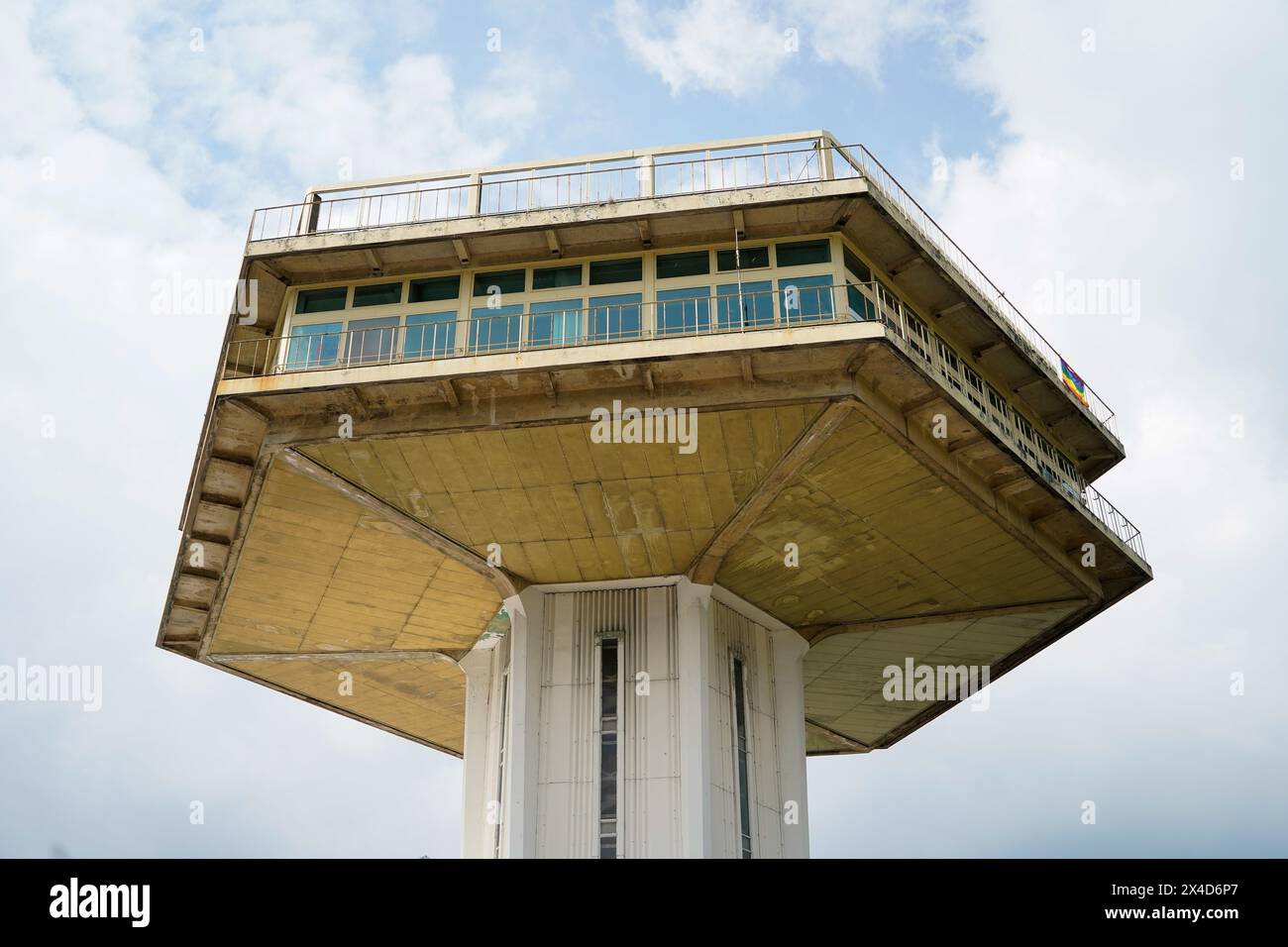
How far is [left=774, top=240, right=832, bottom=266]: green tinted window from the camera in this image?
25906mm

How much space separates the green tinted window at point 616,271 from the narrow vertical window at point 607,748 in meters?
8.15

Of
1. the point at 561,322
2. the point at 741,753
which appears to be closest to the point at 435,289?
the point at 561,322

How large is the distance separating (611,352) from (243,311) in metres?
8.20

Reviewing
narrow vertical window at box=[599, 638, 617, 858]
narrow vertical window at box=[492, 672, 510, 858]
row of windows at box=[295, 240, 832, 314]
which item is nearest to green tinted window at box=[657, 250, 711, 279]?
row of windows at box=[295, 240, 832, 314]

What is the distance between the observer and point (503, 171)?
88.6 ft

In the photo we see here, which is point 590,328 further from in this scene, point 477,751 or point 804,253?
point 477,751

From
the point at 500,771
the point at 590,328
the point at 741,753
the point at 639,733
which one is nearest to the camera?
the point at 590,328

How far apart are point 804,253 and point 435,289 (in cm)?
727

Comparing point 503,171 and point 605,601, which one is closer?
point 503,171

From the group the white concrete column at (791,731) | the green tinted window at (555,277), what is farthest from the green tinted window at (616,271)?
the white concrete column at (791,731)

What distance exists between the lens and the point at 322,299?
2722cm

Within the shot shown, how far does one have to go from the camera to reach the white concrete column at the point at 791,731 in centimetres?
3028
